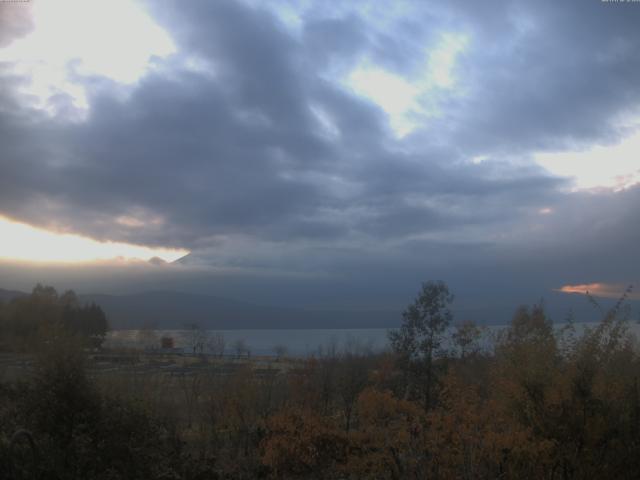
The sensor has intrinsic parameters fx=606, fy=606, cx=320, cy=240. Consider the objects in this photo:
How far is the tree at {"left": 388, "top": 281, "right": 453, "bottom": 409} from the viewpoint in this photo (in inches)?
1006

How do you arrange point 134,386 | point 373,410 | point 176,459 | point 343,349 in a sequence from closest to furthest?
point 176,459, point 373,410, point 134,386, point 343,349

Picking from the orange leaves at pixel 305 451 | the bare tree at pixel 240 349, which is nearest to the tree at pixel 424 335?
the orange leaves at pixel 305 451

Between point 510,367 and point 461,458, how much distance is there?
272 cm

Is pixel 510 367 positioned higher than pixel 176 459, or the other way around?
pixel 510 367

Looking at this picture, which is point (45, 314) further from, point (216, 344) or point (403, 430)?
point (403, 430)

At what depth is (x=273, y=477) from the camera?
14023 mm

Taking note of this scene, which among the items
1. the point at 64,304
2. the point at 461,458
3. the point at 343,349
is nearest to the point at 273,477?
the point at 461,458

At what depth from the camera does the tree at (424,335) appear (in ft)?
83.9

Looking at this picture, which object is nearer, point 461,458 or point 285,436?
point 461,458

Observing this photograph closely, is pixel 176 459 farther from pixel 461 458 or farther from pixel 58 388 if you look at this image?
pixel 461 458

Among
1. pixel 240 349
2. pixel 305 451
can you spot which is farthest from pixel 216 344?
pixel 305 451

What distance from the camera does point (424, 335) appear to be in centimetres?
2573

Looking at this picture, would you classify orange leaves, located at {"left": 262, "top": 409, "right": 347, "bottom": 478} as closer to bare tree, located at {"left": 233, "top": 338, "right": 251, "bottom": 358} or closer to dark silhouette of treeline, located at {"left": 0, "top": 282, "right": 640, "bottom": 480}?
dark silhouette of treeline, located at {"left": 0, "top": 282, "right": 640, "bottom": 480}

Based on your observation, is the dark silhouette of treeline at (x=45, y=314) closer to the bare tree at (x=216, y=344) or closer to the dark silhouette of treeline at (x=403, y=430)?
the bare tree at (x=216, y=344)
